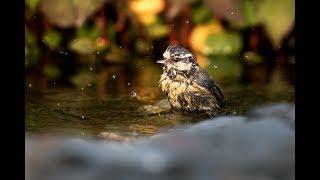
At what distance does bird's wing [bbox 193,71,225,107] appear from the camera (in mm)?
2389

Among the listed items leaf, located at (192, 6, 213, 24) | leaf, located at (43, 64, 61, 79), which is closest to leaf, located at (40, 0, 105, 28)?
leaf, located at (43, 64, 61, 79)

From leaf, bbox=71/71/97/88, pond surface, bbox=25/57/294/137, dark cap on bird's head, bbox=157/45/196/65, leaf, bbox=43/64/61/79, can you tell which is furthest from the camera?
leaf, bbox=43/64/61/79

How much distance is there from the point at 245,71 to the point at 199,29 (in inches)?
14.9

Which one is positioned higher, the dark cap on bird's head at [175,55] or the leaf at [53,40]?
the leaf at [53,40]

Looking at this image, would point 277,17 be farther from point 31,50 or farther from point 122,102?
point 31,50

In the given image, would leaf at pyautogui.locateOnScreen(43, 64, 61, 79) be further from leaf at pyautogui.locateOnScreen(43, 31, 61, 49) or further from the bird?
the bird

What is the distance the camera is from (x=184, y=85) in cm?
237

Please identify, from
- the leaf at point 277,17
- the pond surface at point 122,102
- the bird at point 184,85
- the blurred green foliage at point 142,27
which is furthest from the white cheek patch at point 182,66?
the leaf at point 277,17

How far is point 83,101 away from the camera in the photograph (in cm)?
253

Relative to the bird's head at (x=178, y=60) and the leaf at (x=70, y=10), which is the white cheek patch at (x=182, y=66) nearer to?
the bird's head at (x=178, y=60)

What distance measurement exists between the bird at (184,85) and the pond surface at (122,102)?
0.16 ft

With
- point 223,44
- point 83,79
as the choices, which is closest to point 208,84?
point 83,79

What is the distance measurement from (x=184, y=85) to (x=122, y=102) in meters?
0.25

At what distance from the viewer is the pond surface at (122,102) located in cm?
223
